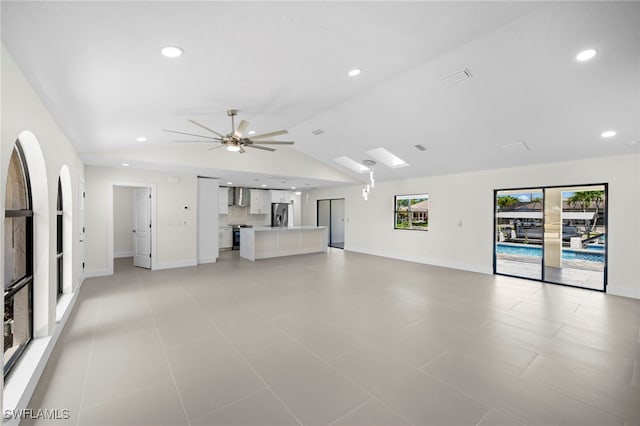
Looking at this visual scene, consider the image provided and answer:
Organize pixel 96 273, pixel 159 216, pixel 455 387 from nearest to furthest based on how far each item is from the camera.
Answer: pixel 455 387 < pixel 96 273 < pixel 159 216

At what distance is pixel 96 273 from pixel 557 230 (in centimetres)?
1001

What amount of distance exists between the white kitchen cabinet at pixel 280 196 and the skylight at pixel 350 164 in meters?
3.84

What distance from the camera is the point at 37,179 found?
8.52ft

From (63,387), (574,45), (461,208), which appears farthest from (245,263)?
(574,45)

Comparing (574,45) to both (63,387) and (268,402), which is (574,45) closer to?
(268,402)

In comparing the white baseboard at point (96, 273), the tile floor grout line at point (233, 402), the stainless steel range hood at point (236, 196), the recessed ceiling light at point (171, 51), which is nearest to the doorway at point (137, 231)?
the white baseboard at point (96, 273)

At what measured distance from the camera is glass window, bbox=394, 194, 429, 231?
25.2 feet

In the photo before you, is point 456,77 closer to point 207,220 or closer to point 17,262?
point 17,262

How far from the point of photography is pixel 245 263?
731cm

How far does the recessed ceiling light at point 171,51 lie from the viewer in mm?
1810

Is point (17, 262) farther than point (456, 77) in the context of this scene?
No

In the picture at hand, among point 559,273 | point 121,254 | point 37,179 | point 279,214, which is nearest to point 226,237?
point 279,214

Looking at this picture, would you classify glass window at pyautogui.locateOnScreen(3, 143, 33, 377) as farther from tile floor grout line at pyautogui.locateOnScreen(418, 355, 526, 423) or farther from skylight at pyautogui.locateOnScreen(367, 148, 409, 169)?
skylight at pyautogui.locateOnScreen(367, 148, 409, 169)

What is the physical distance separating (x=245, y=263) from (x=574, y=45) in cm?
704
